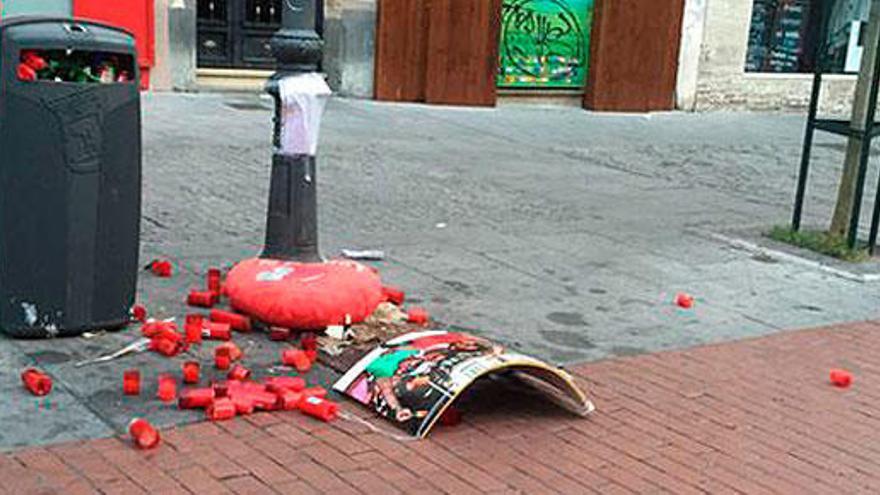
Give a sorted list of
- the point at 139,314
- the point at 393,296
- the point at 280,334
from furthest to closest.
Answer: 1. the point at 393,296
2. the point at 139,314
3. the point at 280,334

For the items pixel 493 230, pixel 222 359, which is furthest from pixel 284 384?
pixel 493 230

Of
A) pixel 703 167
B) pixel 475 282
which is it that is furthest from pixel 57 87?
pixel 703 167

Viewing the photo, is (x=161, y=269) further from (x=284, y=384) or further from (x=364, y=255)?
(x=284, y=384)

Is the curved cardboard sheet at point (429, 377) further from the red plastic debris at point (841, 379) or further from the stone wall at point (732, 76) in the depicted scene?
the stone wall at point (732, 76)

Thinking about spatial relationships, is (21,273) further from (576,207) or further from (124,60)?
(576,207)

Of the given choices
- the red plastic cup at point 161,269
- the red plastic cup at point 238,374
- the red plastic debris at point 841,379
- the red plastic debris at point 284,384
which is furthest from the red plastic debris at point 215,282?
the red plastic debris at point 841,379

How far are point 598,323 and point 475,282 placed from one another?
0.91m

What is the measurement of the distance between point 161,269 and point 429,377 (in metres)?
2.36

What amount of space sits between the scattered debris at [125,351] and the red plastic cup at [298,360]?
0.63m

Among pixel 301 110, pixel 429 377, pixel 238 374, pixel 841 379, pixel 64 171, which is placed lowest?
pixel 841 379

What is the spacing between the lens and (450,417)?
4.40 metres

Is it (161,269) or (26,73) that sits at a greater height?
(26,73)

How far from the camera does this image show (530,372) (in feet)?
14.9

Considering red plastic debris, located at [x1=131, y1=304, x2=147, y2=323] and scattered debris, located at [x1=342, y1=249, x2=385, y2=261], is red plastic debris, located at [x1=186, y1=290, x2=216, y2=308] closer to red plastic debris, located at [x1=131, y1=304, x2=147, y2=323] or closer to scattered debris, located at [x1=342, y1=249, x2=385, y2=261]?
red plastic debris, located at [x1=131, y1=304, x2=147, y2=323]
